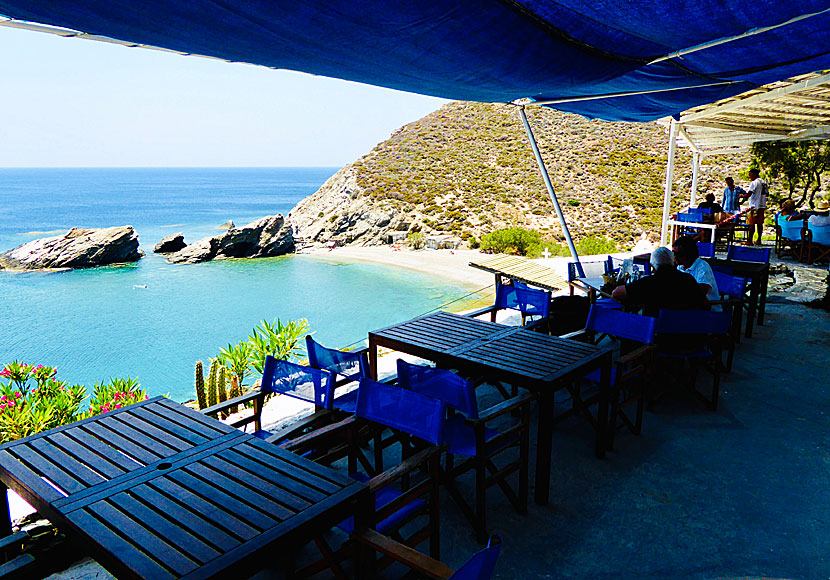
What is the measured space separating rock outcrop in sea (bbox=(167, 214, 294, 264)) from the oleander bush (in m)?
29.2

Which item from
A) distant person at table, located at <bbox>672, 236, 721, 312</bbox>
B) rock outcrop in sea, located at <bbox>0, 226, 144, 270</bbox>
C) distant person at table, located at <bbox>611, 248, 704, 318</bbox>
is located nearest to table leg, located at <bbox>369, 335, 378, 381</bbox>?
distant person at table, located at <bbox>611, 248, 704, 318</bbox>

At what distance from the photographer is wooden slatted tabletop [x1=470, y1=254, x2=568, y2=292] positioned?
6.36 m

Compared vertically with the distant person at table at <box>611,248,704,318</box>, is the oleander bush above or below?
below

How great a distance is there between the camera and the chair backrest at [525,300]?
4.70 m

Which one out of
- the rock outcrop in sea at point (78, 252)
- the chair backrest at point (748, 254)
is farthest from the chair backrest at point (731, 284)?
the rock outcrop in sea at point (78, 252)

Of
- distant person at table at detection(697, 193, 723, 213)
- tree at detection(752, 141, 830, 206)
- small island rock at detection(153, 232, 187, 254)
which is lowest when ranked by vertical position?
small island rock at detection(153, 232, 187, 254)

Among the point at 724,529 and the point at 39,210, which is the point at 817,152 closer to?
the point at 724,529

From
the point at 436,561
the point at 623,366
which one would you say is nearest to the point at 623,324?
the point at 623,366

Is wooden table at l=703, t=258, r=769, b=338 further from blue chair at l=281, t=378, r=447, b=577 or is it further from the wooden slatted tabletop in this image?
blue chair at l=281, t=378, r=447, b=577

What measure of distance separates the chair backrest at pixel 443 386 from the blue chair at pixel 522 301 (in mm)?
1897

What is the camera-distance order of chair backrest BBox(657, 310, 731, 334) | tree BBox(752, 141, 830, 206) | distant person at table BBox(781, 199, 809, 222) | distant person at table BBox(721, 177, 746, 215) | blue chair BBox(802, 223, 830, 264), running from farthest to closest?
tree BBox(752, 141, 830, 206), distant person at table BBox(721, 177, 746, 215), distant person at table BBox(781, 199, 809, 222), blue chair BBox(802, 223, 830, 264), chair backrest BBox(657, 310, 731, 334)

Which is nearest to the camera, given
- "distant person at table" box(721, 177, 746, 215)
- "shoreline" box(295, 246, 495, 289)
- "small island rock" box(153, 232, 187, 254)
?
"distant person at table" box(721, 177, 746, 215)

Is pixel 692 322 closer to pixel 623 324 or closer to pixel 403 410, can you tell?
pixel 623 324

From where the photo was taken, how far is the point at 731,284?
202 inches
